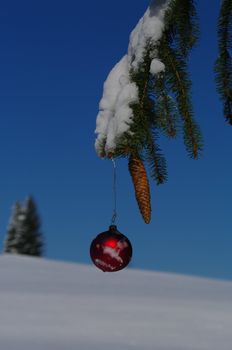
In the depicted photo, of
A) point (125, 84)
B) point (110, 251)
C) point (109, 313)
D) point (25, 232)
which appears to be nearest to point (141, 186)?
point (110, 251)

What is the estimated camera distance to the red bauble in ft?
6.41

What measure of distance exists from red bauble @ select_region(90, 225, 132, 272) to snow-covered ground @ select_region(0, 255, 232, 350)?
4.08 metres

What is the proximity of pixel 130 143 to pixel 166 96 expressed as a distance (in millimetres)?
246

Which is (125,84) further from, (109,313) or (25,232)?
(25,232)

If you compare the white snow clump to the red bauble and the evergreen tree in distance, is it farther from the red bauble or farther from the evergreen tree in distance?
the evergreen tree in distance

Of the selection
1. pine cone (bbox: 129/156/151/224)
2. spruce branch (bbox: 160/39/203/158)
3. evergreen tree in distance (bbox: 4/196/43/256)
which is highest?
evergreen tree in distance (bbox: 4/196/43/256)

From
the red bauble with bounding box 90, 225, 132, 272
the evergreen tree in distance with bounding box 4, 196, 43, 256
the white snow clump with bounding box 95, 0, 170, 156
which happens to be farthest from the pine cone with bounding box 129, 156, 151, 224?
the evergreen tree in distance with bounding box 4, 196, 43, 256

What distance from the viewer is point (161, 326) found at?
23.5 feet

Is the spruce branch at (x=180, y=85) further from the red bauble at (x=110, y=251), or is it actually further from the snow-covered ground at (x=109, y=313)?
the snow-covered ground at (x=109, y=313)

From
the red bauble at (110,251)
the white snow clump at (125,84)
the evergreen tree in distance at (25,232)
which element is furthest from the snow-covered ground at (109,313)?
the evergreen tree in distance at (25,232)

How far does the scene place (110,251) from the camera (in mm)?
1956

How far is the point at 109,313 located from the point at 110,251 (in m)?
6.18

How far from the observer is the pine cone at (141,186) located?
5.90 feet

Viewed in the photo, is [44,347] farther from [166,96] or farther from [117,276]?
[117,276]
